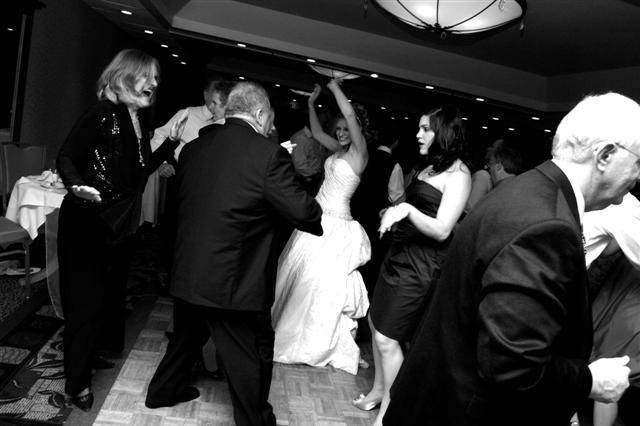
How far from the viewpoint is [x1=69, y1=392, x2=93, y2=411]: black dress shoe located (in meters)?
2.67

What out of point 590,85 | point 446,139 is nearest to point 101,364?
point 446,139

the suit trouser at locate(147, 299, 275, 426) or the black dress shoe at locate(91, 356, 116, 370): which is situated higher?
the suit trouser at locate(147, 299, 275, 426)

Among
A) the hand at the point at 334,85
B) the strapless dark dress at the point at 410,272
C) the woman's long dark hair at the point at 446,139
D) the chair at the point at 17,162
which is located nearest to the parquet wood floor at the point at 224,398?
the strapless dark dress at the point at 410,272

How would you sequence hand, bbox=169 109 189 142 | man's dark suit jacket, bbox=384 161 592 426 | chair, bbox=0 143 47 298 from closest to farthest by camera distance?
man's dark suit jacket, bbox=384 161 592 426 < hand, bbox=169 109 189 142 < chair, bbox=0 143 47 298

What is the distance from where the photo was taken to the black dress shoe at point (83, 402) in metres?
2.67

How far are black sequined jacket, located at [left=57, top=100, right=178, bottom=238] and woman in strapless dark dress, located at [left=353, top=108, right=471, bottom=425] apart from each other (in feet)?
4.16

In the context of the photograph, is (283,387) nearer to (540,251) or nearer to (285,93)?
(540,251)

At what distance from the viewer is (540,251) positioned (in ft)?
3.55

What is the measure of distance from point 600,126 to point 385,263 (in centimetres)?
176

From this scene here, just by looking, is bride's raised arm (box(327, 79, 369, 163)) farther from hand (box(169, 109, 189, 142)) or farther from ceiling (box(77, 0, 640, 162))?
ceiling (box(77, 0, 640, 162))

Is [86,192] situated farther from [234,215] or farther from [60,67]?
[60,67]

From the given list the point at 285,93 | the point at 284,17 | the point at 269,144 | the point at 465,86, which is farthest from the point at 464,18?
the point at 285,93

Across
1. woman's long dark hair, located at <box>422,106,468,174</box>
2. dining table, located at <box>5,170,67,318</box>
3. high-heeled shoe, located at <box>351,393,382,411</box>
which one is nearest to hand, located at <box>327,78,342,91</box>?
woman's long dark hair, located at <box>422,106,468,174</box>

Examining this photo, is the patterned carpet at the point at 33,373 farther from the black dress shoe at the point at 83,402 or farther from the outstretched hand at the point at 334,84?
the outstretched hand at the point at 334,84
